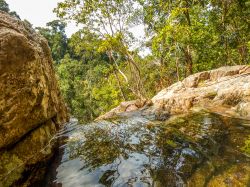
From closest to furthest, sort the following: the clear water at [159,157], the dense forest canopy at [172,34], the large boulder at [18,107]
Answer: the clear water at [159,157]
the large boulder at [18,107]
the dense forest canopy at [172,34]

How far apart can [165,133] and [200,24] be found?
34.1ft

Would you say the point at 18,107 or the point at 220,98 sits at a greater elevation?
the point at 18,107

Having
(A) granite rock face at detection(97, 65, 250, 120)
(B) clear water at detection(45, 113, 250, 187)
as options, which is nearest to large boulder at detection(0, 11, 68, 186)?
(B) clear water at detection(45, 113, 250, 187)

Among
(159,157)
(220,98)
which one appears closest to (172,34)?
(220,98)

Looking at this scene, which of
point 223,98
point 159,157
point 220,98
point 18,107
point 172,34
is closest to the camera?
point 159,157

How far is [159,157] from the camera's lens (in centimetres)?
384

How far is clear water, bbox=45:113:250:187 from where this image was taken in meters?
2.99

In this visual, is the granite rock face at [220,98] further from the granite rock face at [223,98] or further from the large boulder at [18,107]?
the large boulder at [18,107]

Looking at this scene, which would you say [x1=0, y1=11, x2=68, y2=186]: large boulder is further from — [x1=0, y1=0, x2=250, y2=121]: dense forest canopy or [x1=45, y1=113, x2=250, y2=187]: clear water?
[x1=0, y1=0, x2=250, y2=121]: dense forest canopy

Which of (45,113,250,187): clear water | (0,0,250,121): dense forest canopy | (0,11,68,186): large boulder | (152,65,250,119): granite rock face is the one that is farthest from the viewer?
(0,0,250,121): dense forest canopy

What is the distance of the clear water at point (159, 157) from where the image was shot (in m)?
2.99

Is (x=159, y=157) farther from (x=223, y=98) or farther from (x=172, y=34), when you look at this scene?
(x=172, y=34)

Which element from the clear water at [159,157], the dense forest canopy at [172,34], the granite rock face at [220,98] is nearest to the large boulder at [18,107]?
the clear water at [159,157]

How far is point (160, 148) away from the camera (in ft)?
14.1
